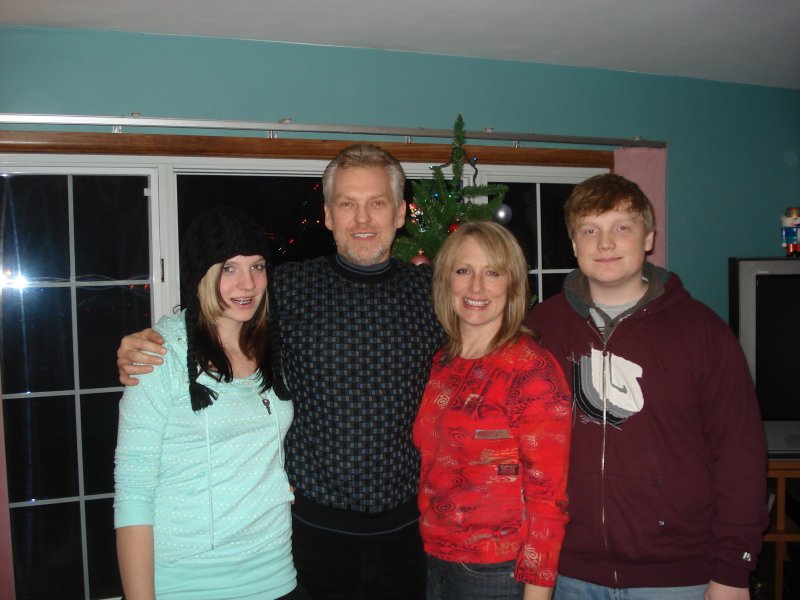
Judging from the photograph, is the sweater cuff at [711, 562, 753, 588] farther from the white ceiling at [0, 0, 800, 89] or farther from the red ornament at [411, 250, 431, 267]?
the white ceiling at [0, 0, 800, 89]

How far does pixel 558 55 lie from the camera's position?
315 centimetres

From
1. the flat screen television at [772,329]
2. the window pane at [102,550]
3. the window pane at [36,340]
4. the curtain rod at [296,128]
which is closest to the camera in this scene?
the curtain rod at [296,128]

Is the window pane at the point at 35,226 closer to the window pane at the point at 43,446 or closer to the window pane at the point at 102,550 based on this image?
the window pane at the point at 43,446

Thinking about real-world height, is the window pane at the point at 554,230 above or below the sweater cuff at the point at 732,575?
above

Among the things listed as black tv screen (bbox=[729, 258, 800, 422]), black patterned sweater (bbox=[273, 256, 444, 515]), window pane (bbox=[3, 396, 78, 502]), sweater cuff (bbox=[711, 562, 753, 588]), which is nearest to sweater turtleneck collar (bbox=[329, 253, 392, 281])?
black patterned sweater (bbox=[273, 256, 444, 515])

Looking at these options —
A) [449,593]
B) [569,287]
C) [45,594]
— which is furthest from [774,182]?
[45,594]

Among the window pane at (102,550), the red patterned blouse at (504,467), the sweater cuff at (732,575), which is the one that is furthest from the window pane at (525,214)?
the window pane at (102,550)

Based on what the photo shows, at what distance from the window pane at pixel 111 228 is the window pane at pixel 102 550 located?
1148mm

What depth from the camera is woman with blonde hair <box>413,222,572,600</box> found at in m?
1.30

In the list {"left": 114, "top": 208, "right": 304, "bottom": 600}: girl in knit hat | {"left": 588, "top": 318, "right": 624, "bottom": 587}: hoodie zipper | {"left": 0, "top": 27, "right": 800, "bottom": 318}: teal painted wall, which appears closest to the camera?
{"left": 114, "top": 208, "right": 304, "bottom": 600}: girl in knit hat

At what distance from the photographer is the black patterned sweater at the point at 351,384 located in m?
1.56

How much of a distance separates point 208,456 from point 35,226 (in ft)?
6.87

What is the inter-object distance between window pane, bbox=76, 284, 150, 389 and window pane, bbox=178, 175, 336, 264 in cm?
99

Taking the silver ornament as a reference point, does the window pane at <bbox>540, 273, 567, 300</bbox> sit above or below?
below
